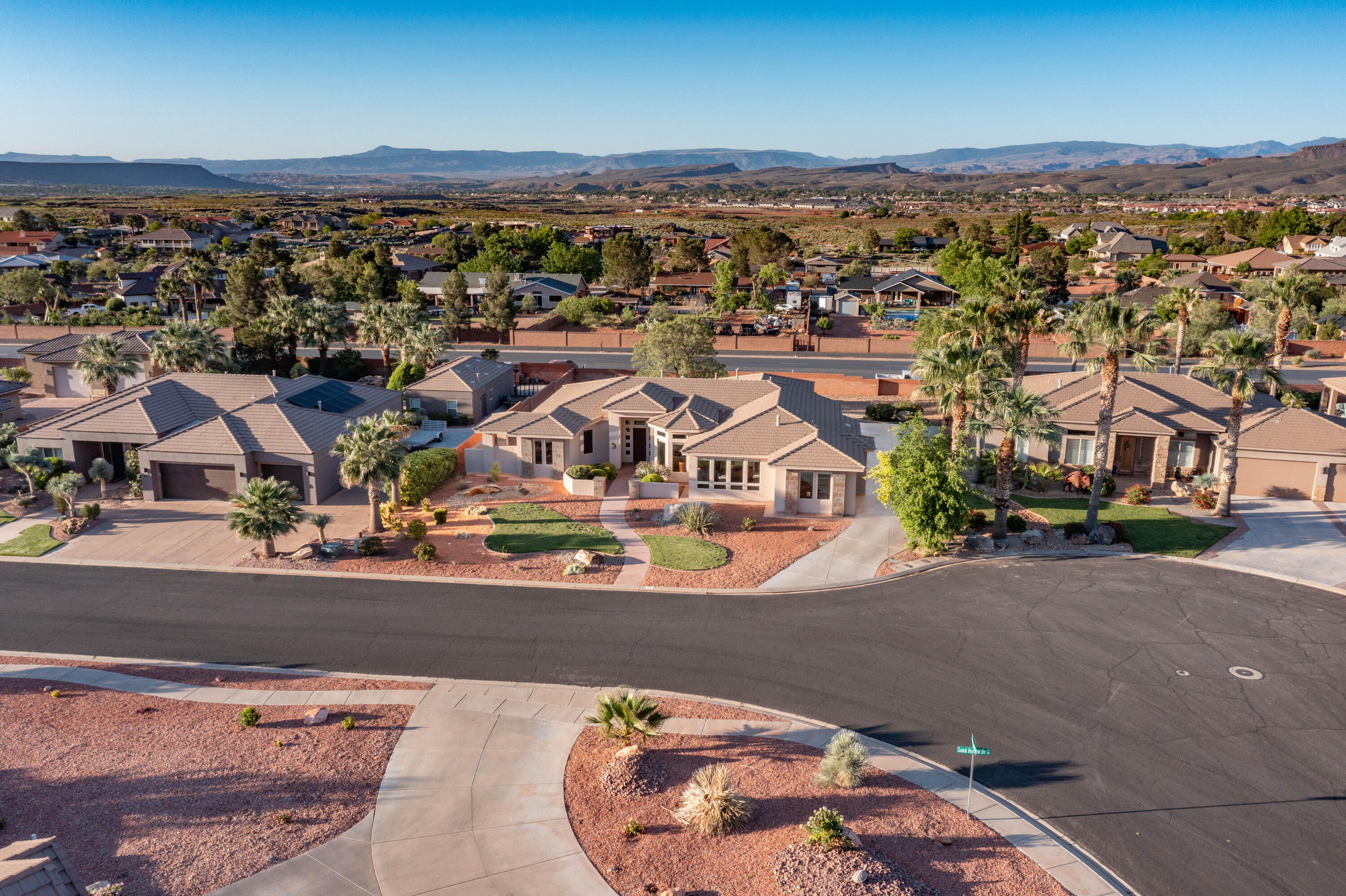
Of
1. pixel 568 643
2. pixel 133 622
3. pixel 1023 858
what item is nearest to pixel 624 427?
pixel 568 643

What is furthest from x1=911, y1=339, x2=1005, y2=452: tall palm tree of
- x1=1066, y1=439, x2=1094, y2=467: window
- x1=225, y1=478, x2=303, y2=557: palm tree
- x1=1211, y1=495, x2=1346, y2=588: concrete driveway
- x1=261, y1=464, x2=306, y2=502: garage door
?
x1=261, y1=464, x2=306, y2=502: garage door

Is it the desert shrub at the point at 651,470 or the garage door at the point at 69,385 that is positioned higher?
the garage door at the point at 69,385

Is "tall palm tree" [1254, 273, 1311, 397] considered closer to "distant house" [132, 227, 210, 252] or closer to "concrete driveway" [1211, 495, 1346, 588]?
"concrete driveway" [1211, 495, 1346, 588]

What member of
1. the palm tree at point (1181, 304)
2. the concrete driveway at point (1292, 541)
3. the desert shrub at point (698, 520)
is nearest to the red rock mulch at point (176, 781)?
the desert shrub at point (698, 520)

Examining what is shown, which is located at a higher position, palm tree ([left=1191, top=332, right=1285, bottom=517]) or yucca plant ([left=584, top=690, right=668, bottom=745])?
palm tree ([left=1191, top=332, right=1285, bottom=517])

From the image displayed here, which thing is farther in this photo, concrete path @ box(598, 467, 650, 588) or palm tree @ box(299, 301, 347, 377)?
palm tree @ box(299, 301, 347, 377)

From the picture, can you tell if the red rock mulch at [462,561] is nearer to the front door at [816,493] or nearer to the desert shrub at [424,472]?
the desert shrub at [424,472]

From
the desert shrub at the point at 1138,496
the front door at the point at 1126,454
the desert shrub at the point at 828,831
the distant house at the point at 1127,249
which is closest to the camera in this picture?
the desert shrub at the point at 828,831

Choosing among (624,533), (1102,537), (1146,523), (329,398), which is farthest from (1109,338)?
(329,398)
